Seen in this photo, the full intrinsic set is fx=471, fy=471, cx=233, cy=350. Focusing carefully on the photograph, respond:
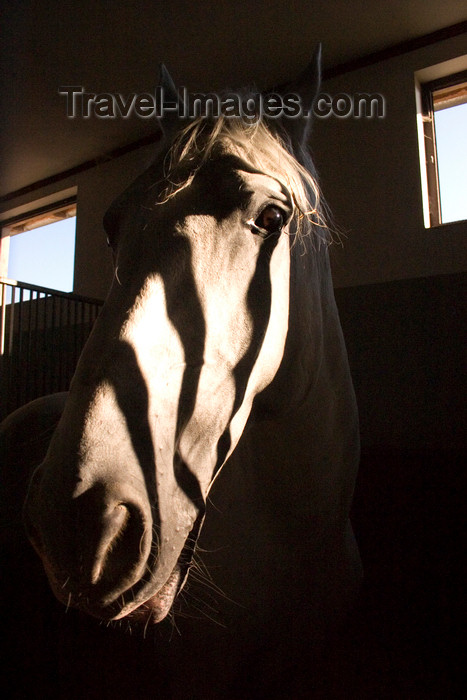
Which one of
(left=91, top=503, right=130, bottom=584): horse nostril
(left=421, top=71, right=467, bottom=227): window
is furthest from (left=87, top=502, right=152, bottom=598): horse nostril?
(left=421, top=71, right=467, bottom=227): window

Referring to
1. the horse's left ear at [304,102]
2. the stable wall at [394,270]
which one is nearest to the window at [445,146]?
the stable wall at [394,270]

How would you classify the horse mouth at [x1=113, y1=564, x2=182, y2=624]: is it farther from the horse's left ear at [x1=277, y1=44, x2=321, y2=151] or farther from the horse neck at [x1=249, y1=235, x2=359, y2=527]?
the horse's left ear at [x1=277, y1=44, x2=321, y2=151]

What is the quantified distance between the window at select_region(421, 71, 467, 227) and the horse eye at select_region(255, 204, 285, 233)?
202cm

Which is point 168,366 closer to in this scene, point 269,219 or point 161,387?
point 161,387

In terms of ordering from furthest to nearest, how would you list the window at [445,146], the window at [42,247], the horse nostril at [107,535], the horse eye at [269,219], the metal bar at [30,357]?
the window at [42,247] → the window at [445,146] → the metal bar at [30,357] → the horse eye at [269,219] → the horse nostril at [107,535]

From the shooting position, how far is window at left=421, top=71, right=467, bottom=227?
2.50 metres

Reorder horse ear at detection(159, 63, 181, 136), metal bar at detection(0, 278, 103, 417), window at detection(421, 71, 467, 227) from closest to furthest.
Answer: horse ear at detection(159, 63, 181, 136) → metal bar at detection(0, 278, 103, 417) → window at detection(421, 71, 467, 227)

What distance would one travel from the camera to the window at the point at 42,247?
4.31m

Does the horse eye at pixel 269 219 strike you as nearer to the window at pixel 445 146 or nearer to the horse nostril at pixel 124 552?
the horse nostril at pixel 124 552

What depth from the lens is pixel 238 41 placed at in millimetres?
2682

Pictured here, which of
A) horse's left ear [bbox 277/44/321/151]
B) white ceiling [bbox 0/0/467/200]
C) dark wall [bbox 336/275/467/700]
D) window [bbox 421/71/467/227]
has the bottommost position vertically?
dark wall [bbox 336/275/467/700]

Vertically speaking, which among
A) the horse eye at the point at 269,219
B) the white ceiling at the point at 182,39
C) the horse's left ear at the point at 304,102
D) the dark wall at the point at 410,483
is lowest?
the dark wall at the point at 410,483

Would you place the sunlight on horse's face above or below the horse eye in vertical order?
below

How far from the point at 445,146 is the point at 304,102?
1.93 meters
